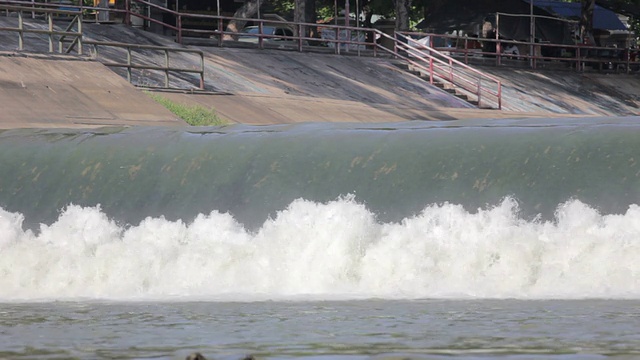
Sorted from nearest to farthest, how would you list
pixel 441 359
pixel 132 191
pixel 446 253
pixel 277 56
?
pixel 441 359 < pixel 446 253 < pixel 132 191 < pixel 277 56

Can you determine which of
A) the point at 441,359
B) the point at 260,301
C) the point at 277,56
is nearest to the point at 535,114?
the point at 277,56

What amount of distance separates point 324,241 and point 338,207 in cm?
99

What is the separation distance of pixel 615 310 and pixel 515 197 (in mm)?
4116

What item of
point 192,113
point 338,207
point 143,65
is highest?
point 143,65

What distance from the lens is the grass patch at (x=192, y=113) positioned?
27.4 m

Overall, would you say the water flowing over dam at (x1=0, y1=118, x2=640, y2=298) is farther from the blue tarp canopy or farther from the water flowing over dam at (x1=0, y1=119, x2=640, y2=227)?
the blue tarp canopy

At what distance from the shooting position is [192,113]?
27.9 metres

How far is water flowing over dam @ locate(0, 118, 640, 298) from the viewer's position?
51.0 feet

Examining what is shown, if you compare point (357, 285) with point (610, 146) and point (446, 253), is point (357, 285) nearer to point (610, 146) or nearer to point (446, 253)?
point (446, 253)

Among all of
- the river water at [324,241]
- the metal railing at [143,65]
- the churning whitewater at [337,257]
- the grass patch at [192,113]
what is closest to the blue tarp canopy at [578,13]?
the metal railing at [143,65]

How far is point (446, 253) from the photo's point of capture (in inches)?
619

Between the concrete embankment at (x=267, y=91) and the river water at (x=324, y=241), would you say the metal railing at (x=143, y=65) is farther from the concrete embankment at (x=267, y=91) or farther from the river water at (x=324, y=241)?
the river water at (x=324, y=241)

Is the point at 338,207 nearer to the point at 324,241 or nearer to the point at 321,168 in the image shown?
the point at 324,241

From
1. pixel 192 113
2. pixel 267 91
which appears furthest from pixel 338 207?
pixel 267 91
